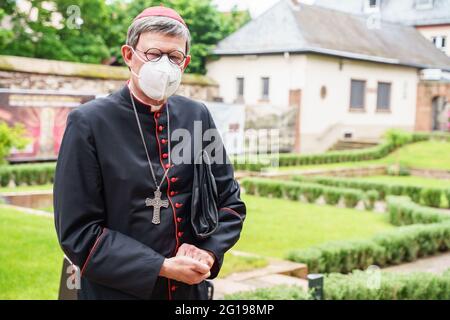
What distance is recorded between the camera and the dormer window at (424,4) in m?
4.29

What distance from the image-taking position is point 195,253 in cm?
167

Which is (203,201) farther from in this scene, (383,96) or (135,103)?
(383,96)

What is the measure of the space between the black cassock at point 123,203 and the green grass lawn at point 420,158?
488 inches

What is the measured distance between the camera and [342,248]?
583cm

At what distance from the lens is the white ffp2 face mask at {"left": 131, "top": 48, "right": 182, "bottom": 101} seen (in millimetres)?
1596

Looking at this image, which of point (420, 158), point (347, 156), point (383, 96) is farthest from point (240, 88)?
point (420, 158)

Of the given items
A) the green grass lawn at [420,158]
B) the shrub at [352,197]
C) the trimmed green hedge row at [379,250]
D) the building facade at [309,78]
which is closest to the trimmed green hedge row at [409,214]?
the trimmed green hedge row at [379,250]

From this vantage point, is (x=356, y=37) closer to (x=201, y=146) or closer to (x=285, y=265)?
(x=285, y=265)

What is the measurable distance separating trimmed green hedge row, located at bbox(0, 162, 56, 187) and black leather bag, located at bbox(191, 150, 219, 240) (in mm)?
8396

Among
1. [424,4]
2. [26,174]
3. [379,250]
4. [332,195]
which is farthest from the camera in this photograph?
[332,195]

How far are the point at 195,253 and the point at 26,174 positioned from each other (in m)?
8.73

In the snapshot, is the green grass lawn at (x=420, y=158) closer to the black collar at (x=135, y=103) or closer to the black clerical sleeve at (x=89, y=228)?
the black collar at (x=135, y=103)

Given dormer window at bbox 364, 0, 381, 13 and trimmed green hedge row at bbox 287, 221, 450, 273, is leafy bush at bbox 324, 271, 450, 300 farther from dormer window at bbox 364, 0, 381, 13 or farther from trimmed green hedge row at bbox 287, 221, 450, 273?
dormer window at bbox 364, 0, 381, 13
